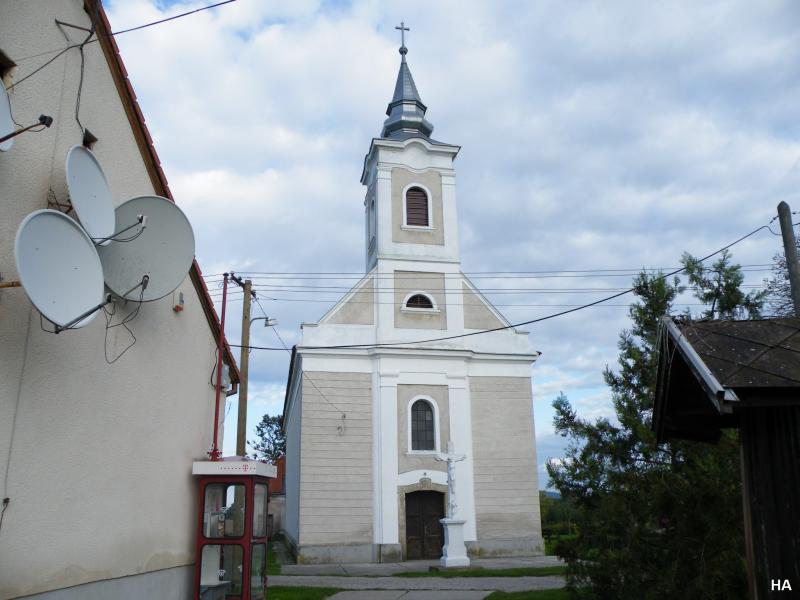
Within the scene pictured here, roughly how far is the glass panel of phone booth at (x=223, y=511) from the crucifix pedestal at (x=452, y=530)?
12355mm

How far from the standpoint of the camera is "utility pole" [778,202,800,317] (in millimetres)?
9495

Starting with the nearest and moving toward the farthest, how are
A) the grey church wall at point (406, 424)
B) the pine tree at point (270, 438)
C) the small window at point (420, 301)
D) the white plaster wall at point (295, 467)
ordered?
the grey church wall at point (406, 424), the white plaster wall at point (295, 467), the small window at point (420, 301), the pine tree at point (270, 438)

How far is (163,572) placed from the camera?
8.11 m

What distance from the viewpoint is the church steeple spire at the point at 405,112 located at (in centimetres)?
2952

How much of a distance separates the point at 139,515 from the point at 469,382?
18227mm

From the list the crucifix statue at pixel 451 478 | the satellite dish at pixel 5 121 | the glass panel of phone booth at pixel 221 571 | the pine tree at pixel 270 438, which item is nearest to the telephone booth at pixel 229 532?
the glass panel of phone booth at pixel 221 571

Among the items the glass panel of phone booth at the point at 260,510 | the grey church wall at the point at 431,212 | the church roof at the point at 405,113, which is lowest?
the glass panel of phone booth at the point at 260,510

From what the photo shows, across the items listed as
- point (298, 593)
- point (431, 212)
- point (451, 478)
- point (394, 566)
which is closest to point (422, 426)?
point (451, 478)

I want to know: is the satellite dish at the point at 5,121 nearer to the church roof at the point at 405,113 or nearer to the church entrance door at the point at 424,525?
the church entrance door at the point at 424,525

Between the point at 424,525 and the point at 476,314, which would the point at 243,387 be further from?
the point at 476,314

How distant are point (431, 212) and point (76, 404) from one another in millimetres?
21515

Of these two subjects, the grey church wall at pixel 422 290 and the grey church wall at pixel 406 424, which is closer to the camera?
the grey church wall at pixel 406 424

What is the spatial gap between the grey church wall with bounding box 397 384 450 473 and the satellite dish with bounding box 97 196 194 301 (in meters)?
17.0

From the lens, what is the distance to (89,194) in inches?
244
